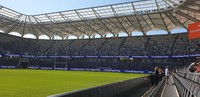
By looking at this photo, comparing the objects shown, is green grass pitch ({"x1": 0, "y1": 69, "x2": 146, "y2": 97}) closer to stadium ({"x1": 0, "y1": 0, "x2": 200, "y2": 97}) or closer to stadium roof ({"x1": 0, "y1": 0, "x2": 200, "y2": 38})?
stadium ({"x1": 0, "y1": 0, "x2": 200, "y2": 97})

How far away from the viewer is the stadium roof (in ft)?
186

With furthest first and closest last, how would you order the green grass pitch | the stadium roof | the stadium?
the stadium → the stadium roof → the green grass pitch

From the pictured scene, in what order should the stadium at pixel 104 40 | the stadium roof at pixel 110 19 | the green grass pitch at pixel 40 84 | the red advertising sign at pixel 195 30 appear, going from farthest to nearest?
the stadium at pixel 104 40 → the stadium roof at pixel 110 19 → the red advertising sign at pixel 195 30 → the green grass pitch at pixel 40 84

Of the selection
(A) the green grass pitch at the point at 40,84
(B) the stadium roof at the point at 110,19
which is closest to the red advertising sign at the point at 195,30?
(A) the green grass pitch at the point at 40,84

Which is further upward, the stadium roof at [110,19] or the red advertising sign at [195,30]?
the stadium roof at [110,19]

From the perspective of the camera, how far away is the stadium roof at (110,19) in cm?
5684

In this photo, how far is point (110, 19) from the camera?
7056 cm

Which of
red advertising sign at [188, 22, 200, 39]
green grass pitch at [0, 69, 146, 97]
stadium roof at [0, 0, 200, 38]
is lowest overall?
green grass pitch at [0, 69, 146, 97]

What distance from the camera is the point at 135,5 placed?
60.5 m

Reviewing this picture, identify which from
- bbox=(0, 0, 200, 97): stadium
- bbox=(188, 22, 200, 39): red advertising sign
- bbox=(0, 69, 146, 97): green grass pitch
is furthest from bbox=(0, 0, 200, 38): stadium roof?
bbox=(188, 22, 200, 39): red advertising sign

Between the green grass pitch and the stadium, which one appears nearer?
the green grass pitch

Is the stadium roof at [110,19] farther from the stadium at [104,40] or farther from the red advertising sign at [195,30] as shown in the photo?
the red advertising sign at [195,30]

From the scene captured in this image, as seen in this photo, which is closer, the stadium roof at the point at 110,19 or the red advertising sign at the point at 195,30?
the red advertising sign at the point at 195,30

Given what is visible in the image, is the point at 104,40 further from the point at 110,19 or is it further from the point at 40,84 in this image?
the point at 40,84
